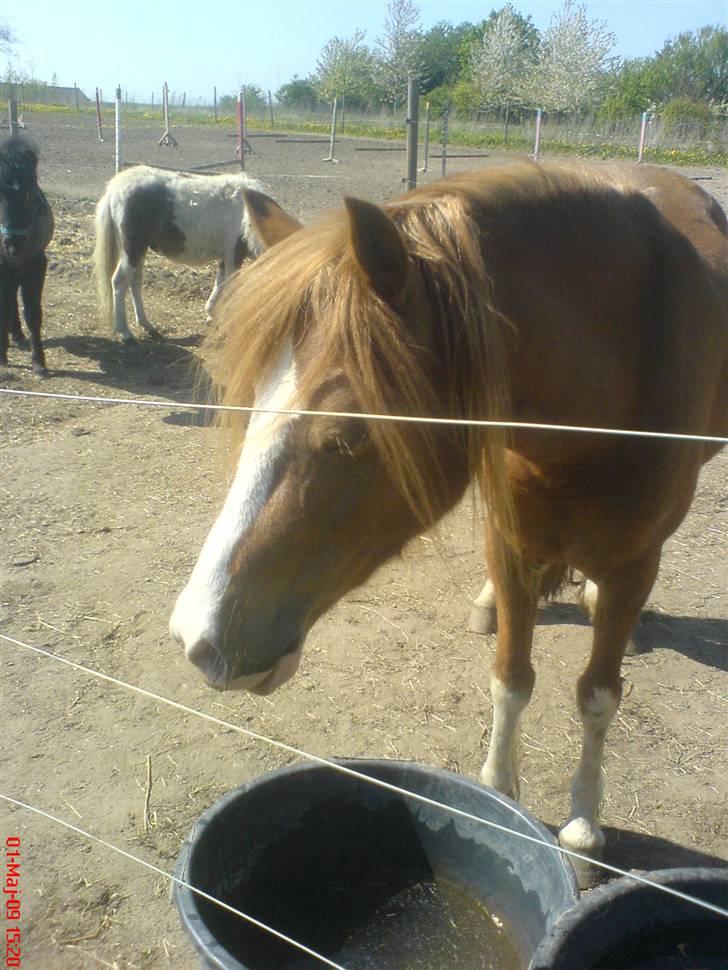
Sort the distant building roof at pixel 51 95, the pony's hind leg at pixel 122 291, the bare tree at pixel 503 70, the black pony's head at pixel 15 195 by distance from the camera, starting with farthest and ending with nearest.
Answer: the distant building roof at pixel 51 95 < the bare tree at pixel 503 70 < the pony's hind leg at pixel 122 291 < the black pony's head at pixel 15 195

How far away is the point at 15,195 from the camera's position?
21.4 ft

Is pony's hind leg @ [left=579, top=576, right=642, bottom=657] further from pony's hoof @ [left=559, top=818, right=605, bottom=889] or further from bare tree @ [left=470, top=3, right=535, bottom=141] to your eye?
bare tree @ [left=470, top=3, right=535, bottom=141]

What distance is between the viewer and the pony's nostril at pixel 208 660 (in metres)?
1.34

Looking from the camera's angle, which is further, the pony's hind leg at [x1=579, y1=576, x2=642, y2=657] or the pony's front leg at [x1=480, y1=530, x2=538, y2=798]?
the pony's hind leg at [x1=579, y1=576, x2=642, y2=657]

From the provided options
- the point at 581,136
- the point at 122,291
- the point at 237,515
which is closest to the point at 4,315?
the point at 122,291

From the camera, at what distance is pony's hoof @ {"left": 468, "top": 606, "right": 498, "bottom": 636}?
360 cm

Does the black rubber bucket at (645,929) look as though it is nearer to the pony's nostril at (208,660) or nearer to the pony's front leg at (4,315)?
the pony's nostril at (208,660)

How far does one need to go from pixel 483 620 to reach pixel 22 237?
5.18 m

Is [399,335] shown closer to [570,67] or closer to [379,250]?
[379,250]

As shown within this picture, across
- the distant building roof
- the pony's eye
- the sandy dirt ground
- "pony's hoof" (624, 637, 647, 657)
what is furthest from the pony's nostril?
the distant building roof

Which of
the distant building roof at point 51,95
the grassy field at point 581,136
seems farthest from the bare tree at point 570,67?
the distant building roof at point 51,95

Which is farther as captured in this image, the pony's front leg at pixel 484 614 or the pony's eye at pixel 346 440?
the pony's front leg at pixel 484 614

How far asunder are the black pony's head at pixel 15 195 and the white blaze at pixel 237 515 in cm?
603
